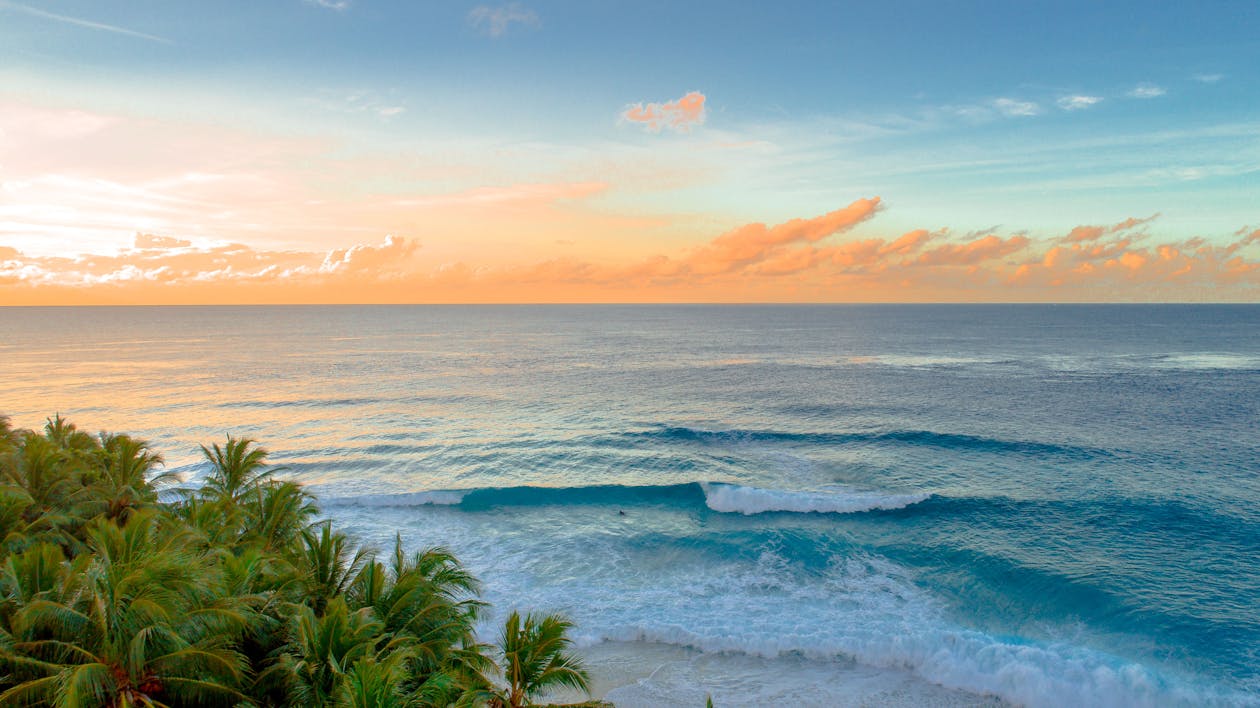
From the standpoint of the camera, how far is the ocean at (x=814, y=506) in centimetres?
2562

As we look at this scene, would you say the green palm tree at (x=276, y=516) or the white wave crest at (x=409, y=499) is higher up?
the green palm tree at (x=276, y=516)

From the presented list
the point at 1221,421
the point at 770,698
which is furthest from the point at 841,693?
the point at 1221,421

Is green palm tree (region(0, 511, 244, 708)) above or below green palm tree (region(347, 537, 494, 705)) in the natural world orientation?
above

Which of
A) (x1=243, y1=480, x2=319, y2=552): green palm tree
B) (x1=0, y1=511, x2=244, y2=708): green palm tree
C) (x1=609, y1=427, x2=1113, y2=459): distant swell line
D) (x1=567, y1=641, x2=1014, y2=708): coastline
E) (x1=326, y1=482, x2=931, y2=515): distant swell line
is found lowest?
(x1=567, y1=641, x2=1014, y2=708): coastline

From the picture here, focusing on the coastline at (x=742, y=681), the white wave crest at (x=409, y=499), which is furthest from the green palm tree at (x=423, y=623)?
the white wave crest at (x=409, y=499)

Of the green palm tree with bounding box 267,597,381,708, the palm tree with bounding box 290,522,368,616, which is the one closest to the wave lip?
the palm tree with bounding box 290,522,368,616

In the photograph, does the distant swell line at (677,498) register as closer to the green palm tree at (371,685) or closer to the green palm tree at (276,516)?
the green palm tree at (276,516)

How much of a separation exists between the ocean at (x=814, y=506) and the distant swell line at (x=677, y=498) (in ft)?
0.68

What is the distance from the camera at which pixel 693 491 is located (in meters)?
45.5

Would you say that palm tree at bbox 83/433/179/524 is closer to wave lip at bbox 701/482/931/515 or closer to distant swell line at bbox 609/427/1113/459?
wave lip at bbox 701/482/931/515

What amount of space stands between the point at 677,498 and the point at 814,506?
9240 millimetres

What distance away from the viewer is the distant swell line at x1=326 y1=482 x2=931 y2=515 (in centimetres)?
4172

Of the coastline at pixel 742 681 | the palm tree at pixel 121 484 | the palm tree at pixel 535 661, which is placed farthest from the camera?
the palm tree at pixel 121 484

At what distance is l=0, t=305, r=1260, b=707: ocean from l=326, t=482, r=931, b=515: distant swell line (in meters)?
0.21
